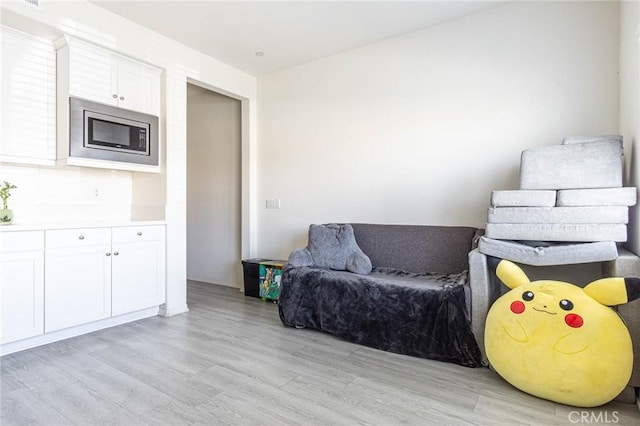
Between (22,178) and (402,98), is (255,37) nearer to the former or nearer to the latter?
(402,98)

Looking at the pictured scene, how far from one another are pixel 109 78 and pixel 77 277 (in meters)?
1.68

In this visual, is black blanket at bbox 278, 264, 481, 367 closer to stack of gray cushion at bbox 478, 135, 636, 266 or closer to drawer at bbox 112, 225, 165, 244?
stack of gray cushion at bbox 478, 135, 636, 266

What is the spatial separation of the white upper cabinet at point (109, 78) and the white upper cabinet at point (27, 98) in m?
0.14

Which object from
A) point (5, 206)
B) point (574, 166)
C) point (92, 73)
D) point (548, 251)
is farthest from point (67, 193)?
point (574, 166)

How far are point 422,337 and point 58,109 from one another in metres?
3.27

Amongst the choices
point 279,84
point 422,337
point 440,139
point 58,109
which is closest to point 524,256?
point 422,337

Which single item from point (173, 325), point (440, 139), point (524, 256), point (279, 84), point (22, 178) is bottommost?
point (173, 325)

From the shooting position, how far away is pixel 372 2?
281 cm

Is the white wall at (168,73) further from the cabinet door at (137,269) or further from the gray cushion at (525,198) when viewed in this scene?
the gray cushion at (525,198)

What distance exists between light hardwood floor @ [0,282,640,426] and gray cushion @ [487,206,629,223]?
95 centimetres

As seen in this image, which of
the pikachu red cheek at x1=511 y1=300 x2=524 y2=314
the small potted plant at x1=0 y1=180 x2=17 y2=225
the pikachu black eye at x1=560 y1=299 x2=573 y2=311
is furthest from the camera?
the small potted plant at x1=0 y1=180 x2=17 y2=225

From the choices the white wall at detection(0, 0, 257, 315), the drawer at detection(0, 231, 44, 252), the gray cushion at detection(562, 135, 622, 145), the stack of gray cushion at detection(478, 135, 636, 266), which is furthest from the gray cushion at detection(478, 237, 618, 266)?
the drawer at detection(0, 231, 44, 252)

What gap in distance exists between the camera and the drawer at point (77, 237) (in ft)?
8.37

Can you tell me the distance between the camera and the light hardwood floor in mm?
1685
